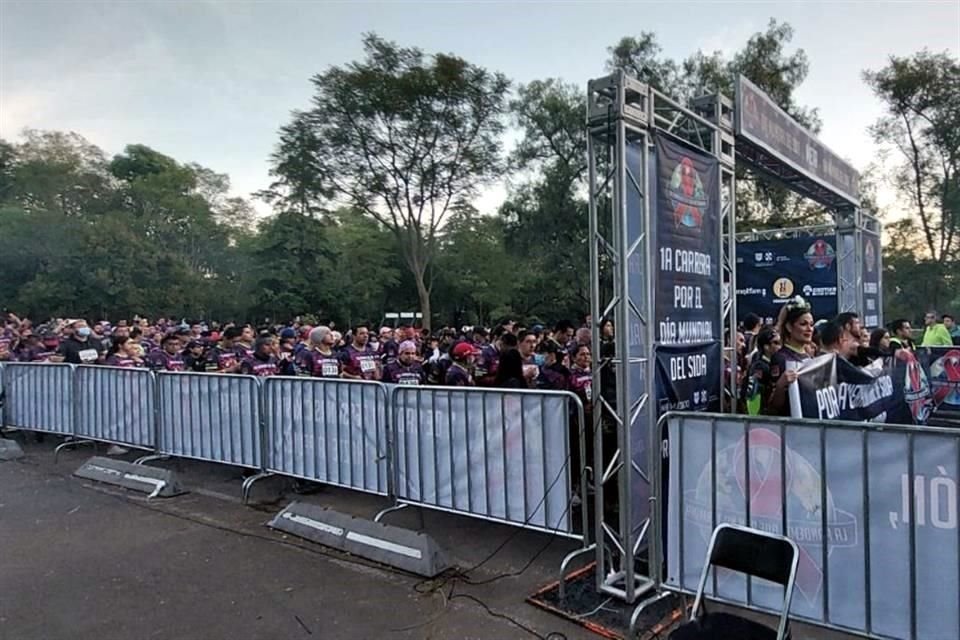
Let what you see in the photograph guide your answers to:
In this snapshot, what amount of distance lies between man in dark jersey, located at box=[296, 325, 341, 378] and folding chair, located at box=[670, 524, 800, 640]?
5.46 meters

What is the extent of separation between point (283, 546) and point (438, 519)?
1.40m

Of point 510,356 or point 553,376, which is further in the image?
point 553,376

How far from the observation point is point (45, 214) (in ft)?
121

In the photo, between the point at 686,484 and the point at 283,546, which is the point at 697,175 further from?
the point at 283,546

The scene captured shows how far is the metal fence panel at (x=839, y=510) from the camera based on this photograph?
2770 millimetres

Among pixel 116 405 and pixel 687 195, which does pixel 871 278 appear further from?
pixel 116 405

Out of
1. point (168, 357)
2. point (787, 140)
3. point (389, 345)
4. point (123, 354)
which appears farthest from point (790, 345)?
point (123, 354)

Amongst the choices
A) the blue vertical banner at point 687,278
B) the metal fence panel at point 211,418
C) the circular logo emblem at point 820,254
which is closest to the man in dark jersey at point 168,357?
the metal fence panel at point 211,418

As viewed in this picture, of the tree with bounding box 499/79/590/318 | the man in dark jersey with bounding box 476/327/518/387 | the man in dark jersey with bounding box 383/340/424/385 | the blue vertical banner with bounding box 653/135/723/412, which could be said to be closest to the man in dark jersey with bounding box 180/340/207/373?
the man in dark jersey with bounding box 383/340/424/385

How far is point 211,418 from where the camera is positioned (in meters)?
6.76

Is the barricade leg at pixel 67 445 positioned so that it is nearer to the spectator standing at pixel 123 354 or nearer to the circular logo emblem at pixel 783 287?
the spectator standing at pixel 123 354

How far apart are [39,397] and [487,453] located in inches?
306

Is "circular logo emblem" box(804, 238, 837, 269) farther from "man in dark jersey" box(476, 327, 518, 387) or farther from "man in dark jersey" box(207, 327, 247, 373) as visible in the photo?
"man in dark jersey" box(207, 327, 247, 373)

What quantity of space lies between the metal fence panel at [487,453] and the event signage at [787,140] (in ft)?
10.4
